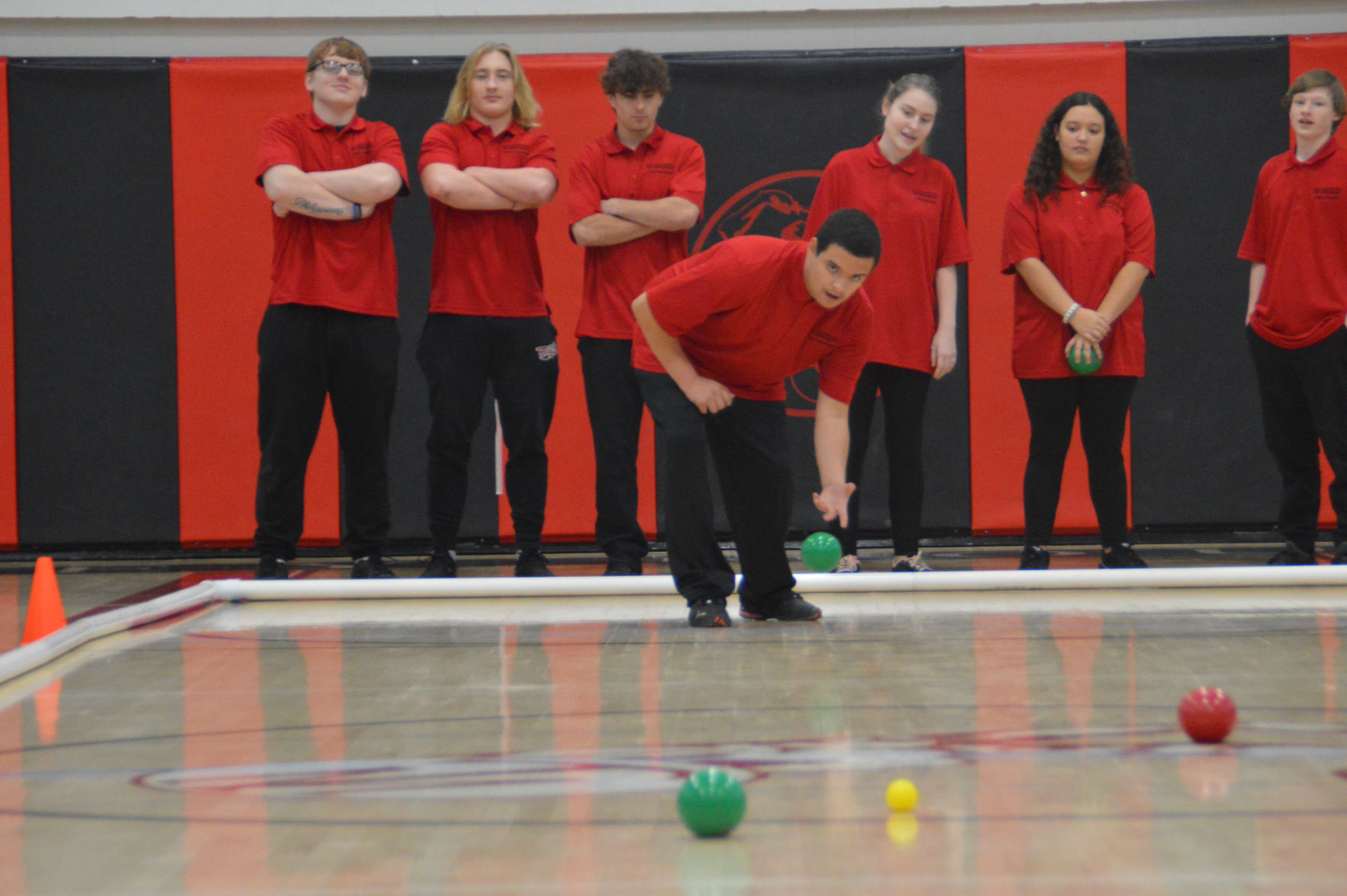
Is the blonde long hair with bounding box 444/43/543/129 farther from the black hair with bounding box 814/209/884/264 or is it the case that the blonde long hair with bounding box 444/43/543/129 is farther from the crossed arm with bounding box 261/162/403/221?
the black hair with bounding box 814/209/884/264

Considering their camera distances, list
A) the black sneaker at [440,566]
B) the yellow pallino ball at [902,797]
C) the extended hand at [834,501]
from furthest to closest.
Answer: the black sneaker at [440,566], the extended hand at [834,501], the yellow pallino ball at [902,797]

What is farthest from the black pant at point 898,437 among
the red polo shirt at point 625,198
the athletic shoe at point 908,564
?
the red polo shirt at point 625,198

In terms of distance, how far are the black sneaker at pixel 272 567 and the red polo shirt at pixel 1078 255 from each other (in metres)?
2.40

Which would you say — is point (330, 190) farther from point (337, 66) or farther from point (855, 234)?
point (855, 234)

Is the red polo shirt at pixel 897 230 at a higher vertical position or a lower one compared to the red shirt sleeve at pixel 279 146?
lower

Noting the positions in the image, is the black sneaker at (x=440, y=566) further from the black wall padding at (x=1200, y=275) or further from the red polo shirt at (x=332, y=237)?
the black wall padding at (x=1200, y=275)

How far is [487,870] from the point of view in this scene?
1471 millimetres

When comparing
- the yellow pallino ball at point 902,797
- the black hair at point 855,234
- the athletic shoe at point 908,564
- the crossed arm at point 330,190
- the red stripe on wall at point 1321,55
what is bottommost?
the yellow pallino ball at point 902,797

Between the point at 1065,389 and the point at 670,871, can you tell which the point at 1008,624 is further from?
the point at 670,871

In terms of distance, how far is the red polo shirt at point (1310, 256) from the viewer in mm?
4117

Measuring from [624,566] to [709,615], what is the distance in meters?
0.82

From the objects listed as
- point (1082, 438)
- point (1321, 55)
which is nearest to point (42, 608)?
point (1082, 438)

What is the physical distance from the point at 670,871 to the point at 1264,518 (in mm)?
4454

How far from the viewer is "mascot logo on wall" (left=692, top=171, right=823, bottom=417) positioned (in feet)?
16.9
